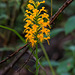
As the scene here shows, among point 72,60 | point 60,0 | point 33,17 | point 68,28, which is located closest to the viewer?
point 33,17

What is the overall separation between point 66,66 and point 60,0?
1.11 m

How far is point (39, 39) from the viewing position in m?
0.57

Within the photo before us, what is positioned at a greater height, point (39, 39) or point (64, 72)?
point (39, 39)

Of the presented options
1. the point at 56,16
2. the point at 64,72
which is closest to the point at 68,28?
the point at 64,72

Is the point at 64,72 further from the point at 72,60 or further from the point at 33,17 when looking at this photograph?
the point at 33,17

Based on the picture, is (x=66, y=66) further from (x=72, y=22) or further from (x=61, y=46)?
(x=61, y=46)

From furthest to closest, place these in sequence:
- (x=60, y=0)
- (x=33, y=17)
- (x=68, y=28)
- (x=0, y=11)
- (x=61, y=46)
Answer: (x=61, y=46) < (x=0, y=11) < (x=68, y=28) < (x=60, y=0) < (x=33, y=17)

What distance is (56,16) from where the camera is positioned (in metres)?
0.61

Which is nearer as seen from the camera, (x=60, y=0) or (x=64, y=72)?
(x=60, y=0)

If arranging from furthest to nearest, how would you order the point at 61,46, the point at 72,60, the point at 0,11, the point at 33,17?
the point at 61,46, the point at 0,11, the point at 72,60, the point at 33,17

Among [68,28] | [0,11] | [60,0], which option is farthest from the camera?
[0,11]

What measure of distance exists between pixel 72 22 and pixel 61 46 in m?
2.41

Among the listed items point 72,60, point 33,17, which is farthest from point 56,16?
point 72,60

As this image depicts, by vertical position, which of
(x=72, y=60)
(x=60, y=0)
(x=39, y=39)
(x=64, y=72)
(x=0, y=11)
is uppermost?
(x=0, y=11)
